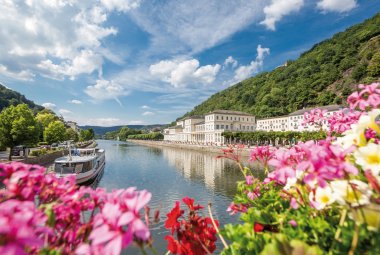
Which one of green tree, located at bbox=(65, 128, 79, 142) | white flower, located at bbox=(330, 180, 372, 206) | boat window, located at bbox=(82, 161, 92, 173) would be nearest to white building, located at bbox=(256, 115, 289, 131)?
green tree, located at bbox=(65, 128, 79, 142)

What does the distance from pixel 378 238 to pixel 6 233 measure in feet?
5.25

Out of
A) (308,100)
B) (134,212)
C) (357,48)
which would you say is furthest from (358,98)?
(357,48)

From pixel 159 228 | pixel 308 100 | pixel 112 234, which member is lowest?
pixel 159 228

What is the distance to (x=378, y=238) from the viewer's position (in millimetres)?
1060

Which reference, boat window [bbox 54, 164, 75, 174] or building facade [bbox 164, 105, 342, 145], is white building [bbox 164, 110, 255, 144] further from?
boat window [bbox 54, 164, 75, 174]

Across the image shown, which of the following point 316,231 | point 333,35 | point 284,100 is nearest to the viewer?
point 316,231

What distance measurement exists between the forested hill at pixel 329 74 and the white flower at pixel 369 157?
11059 cm

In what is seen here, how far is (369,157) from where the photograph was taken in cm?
140

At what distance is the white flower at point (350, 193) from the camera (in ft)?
3.85

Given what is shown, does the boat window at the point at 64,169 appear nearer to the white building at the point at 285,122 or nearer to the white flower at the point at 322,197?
the white flower at the point at 322,197

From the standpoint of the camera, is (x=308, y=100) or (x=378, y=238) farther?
(x=308, y=100)

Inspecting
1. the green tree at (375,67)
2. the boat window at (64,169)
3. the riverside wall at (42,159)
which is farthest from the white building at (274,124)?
the boat window at (64,169)

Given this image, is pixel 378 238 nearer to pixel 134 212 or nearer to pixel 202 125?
pixel 134 212

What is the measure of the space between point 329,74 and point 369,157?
134994mm
